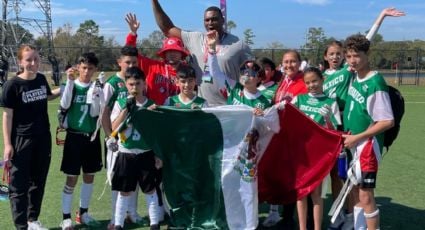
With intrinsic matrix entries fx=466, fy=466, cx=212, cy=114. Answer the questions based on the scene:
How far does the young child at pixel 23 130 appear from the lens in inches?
188

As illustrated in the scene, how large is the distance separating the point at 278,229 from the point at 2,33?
29.8 metres

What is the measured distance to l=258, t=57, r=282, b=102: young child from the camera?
18.7ft

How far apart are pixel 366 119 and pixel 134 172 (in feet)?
7.87

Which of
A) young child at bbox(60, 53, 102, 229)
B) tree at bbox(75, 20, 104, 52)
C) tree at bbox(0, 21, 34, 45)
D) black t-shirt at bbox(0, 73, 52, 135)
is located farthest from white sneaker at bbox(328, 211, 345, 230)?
tree at bbox(75, 20, 104, 52)

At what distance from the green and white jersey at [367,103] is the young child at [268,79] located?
1.21 m

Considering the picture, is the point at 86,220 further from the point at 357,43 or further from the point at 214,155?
the point at 357,43

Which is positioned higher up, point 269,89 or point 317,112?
point 269,89

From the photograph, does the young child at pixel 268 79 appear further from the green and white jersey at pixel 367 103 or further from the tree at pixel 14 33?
the tree at pixel 14 33

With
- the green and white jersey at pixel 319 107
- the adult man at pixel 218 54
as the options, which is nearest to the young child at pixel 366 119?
the green and white jersey at pixel 319 107

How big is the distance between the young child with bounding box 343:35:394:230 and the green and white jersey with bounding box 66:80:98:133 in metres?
2.82

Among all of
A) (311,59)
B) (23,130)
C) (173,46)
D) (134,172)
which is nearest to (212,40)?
(173,46)

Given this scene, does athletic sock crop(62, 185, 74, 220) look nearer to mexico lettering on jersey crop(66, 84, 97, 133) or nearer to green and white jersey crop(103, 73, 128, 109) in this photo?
mexico lettering on jersey crop(66, 84, 97, 133)

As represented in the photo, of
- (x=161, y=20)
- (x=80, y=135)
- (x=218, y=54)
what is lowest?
(x=80, y=135)

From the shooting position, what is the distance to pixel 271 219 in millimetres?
5598
